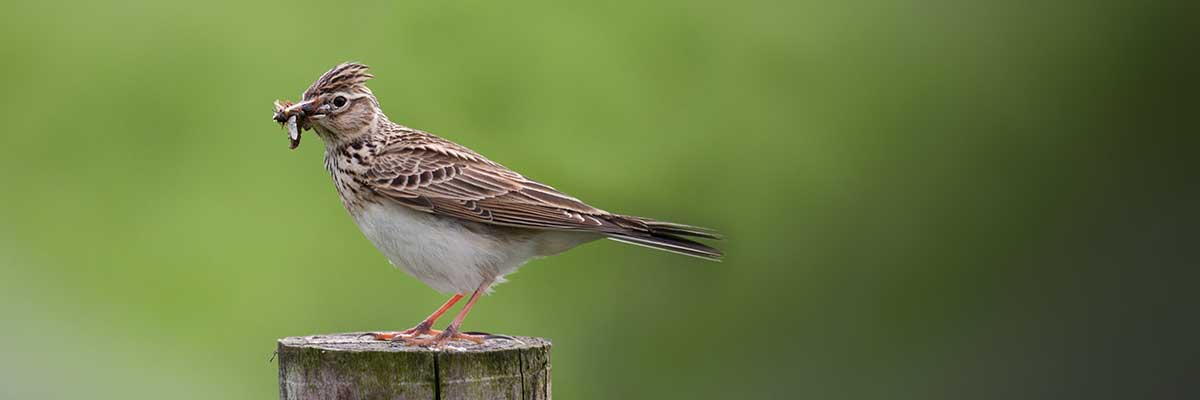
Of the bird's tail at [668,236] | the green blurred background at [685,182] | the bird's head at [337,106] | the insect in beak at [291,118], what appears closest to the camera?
the bird's tail at [668,236]

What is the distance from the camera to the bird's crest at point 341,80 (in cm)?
688

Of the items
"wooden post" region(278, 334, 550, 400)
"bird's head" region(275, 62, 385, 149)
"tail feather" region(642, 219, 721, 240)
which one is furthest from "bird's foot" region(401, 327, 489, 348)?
"bird's head" region(275, 62, 385, 149)

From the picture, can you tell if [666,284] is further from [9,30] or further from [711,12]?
[9,30]

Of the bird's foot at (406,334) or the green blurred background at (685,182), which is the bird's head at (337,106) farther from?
the green blurred background at (685,182)

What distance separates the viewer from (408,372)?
191 inches

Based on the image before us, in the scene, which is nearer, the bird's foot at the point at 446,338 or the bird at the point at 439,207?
the bird's foot at the point at 446,338

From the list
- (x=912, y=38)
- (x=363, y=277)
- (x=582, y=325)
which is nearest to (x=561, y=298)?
(x=582, y=325)

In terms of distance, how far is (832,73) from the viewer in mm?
12344

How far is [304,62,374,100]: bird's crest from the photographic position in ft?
22.6

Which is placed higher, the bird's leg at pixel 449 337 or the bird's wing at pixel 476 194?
the bird's wing at pixel 476 194

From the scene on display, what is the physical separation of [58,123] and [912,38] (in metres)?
7.15

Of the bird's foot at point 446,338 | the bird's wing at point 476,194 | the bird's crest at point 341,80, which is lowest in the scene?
the bird's foot at point 446,338

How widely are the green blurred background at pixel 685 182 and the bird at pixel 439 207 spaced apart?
372cm

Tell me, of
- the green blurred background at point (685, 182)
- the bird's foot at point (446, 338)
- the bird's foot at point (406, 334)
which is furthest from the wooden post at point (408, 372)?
the green blurred background at point (685, 182)
